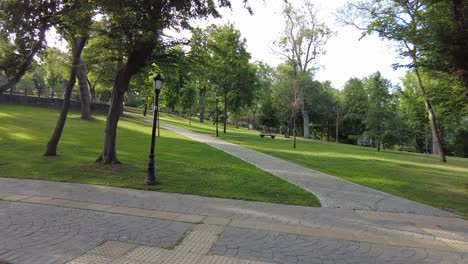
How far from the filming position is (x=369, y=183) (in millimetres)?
11375

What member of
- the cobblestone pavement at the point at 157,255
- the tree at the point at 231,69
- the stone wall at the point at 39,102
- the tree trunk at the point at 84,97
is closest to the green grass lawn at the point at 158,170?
the cobblestone pavement at the point at 157,255

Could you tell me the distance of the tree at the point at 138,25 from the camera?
10039 millimetres

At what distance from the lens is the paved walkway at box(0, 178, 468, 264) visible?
4.61 m

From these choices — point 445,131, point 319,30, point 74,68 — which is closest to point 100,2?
point 74,68

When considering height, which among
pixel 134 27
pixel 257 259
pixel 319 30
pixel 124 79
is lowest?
→ pixel 257 259

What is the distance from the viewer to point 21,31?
1336cm

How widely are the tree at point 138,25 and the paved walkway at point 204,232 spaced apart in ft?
15.9

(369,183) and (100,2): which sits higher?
(100,2)

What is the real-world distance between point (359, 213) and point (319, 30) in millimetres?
36189

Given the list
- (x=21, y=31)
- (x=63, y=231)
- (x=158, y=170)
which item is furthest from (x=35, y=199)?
(x=21, y=31)

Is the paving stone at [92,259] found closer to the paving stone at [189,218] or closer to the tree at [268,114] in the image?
the paving stone at [189,218]

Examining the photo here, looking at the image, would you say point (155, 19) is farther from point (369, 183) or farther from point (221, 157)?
point (369, 183)

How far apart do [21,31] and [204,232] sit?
13205mm

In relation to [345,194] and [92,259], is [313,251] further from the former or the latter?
[345,194]
